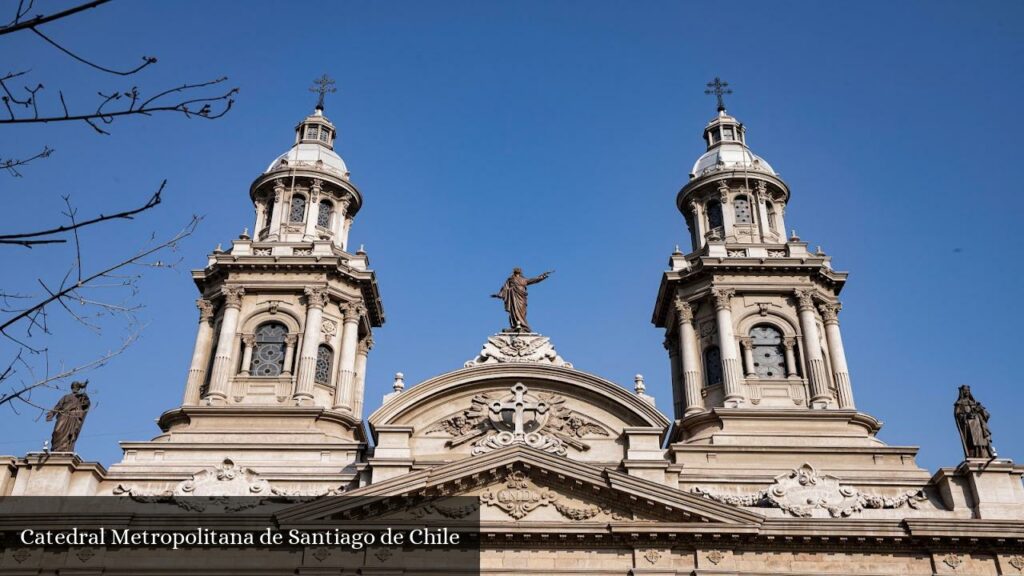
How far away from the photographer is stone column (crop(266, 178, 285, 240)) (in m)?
36.6

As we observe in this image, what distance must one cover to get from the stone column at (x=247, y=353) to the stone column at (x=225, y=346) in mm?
389

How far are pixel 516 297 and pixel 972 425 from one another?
14.7 m

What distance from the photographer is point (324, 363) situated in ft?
112

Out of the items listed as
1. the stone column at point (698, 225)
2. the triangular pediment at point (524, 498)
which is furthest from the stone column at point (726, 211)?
the triangular pediment at point (524, 498)

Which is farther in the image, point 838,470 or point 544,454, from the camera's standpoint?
point 838,470

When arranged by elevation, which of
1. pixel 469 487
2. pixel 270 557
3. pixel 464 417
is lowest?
pixel 270 557

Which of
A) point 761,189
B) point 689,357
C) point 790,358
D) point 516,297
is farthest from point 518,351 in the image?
point 761,189

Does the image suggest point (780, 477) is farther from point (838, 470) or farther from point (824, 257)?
point (824, 257)

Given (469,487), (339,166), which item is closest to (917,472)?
(469,487)

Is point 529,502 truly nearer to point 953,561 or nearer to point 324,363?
point 953,561

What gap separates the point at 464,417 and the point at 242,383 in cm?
792

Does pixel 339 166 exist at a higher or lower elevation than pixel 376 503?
higher

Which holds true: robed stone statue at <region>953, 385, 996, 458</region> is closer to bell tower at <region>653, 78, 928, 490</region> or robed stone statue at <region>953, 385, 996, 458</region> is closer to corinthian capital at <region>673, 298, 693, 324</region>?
bell tower at <region>653, 78, 928, 490</region>

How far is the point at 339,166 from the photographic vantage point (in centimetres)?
4028
